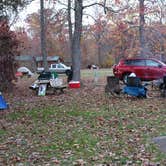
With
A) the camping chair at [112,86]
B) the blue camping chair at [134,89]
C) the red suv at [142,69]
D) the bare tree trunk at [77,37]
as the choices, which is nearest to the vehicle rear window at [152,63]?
the red suv at [142,69]

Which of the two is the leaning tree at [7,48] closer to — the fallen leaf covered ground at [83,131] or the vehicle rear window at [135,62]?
the fallen leaf covered ground at [83,131]

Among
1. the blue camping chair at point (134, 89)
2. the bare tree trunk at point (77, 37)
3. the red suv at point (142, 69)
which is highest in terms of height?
the bare tree trunk at point (77, 37)

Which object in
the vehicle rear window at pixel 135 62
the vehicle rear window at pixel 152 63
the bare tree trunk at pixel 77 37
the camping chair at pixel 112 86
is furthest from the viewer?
the vehicle rear window at pixel 135 62

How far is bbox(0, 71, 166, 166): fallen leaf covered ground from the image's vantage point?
7.90 meters

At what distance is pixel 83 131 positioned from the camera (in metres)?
10.6

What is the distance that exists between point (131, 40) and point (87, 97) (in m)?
33.2

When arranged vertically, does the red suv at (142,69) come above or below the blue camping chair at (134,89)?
above

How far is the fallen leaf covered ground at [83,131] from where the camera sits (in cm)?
790

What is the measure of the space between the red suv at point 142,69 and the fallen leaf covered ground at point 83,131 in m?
9.31

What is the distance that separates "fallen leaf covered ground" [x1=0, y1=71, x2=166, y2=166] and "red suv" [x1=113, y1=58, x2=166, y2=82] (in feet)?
30.5

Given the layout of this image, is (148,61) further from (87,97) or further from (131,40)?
(131,40)

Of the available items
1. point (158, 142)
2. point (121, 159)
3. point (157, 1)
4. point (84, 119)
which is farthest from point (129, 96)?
point (157, 1)

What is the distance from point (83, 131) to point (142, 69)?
16739 mm

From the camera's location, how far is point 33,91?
2233 cm
